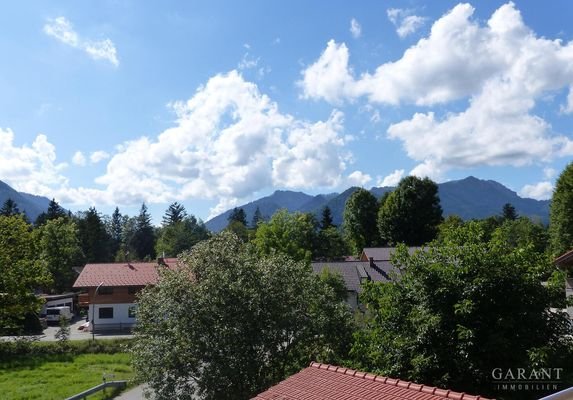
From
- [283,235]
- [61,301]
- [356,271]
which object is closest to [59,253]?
[61,301]

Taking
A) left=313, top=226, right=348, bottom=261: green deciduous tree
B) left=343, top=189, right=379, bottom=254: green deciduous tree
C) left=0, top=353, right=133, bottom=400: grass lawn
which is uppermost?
left=343, top=189, right=379, bottom=254: green deciduous tree

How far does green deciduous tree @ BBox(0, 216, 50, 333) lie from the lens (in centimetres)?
2156

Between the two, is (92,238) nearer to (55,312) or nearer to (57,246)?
(57,246)

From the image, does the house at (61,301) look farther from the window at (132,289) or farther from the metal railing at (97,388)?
the metal railing at (97,388)

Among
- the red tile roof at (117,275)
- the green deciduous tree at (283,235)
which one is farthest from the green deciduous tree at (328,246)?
the red tile roof at (117,275)

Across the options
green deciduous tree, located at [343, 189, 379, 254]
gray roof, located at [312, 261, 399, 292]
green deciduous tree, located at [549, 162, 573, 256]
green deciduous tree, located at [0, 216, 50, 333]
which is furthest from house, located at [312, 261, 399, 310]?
green deciduous tree, located at [343, 189, 379, 254]

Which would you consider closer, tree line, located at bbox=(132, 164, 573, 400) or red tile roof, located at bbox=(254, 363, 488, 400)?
red tile roof, located at bbox=(254, 363, 488, 400)

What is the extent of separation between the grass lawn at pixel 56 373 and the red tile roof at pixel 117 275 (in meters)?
14.8

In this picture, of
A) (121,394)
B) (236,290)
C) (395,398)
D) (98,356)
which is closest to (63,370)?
(98,356)

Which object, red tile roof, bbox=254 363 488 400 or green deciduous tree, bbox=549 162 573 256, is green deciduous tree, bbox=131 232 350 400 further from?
green deciduous tree, bbox=549 162 573 256

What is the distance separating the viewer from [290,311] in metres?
17.3

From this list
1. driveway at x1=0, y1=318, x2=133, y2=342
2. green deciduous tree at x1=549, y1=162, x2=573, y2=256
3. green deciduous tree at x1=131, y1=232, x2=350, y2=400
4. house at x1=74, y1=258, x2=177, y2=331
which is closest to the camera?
green deciduous tree at x1=131, y1=232, x2=350, y2=400

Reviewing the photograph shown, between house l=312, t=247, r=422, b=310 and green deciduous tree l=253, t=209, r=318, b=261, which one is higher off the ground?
green deciduous tree l=253, t=209, r=318, b=261

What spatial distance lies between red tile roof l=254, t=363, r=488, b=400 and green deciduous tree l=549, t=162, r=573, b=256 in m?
48.5
